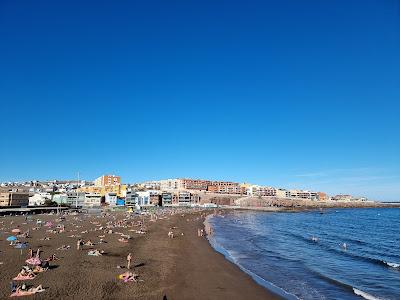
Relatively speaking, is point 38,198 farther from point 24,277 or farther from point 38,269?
point 24,277

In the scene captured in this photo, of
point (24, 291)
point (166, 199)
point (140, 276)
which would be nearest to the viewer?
point (24, 291)

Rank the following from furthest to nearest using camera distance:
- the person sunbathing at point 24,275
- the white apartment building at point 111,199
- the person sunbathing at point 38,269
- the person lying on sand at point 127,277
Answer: the white apartment building at point 111,199, the person sunbathing at point 38,269, the person lying on sand at point 127,277, the person sunbathing at point 24,275

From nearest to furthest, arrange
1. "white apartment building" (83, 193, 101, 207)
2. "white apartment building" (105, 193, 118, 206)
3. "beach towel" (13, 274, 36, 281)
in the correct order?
"beach towel" (13, 274, 36, 281) < "white apartment building" (83, 193, 101, 207) < "white apartment building" (105, 193, 118, 206)

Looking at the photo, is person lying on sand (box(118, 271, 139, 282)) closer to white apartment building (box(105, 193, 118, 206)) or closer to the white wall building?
the white wall building

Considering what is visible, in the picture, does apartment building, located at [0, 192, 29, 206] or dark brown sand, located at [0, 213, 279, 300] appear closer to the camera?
dark brown sand, located at [0, 213, 279, 300]

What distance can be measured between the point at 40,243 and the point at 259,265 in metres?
20.6

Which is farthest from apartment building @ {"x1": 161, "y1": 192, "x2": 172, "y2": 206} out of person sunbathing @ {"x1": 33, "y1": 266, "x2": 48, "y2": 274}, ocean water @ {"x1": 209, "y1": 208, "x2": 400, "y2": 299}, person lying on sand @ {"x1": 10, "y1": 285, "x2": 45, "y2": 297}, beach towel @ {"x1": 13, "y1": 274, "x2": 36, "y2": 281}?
person lying on sand @ {"x1": 10, "y1": 285, "x2": 45, "y2": 297}

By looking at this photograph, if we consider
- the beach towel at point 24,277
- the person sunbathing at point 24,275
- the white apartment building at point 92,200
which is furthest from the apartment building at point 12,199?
the beach towel at point 24,277

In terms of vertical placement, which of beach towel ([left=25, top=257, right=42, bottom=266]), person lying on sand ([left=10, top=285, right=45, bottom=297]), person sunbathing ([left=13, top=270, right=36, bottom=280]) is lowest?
person lying on sand ([left=10, top=285, right=45, bottom=297])

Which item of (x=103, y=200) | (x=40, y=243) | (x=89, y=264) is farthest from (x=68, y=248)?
(x=103, y=200)

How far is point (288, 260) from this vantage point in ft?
99.0

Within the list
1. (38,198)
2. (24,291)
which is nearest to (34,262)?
(24,291)

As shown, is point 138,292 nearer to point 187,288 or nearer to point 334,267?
point 187,288

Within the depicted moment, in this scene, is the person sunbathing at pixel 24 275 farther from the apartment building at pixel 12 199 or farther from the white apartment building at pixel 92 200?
the white apartment building at pixel 92 200
